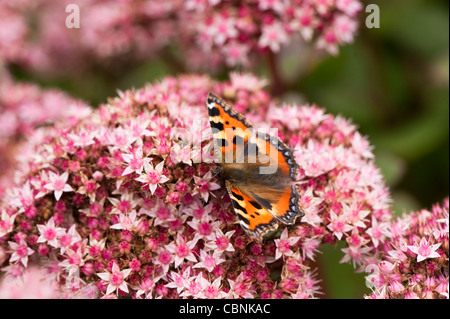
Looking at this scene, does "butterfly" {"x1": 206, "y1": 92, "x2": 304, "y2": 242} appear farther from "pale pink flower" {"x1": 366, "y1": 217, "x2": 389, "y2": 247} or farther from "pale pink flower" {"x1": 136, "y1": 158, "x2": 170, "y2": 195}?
"pale pink flower" {"x1": 366, "y1": 217, "x2": 389, "y2": 247}

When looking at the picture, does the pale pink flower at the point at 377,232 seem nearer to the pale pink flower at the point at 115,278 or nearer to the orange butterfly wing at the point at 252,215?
the orange butterfly wing at the point at 252,215

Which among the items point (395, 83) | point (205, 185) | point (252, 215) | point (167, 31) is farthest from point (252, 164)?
point (395, 83)

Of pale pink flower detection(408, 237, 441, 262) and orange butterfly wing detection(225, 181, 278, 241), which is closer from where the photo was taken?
orange butterfly wing detection(225, 181, 278, 241)

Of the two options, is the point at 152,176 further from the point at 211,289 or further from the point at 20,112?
the point at 20,112

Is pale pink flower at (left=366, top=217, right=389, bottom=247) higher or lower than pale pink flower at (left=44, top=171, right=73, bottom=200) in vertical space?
lower

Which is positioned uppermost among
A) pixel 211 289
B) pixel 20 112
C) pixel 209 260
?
pixel 20 112

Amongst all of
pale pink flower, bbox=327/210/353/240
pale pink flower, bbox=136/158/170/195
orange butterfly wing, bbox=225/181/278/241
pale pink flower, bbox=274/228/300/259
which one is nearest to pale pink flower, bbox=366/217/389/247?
pale pink flower, bbox=327/210/353/240
